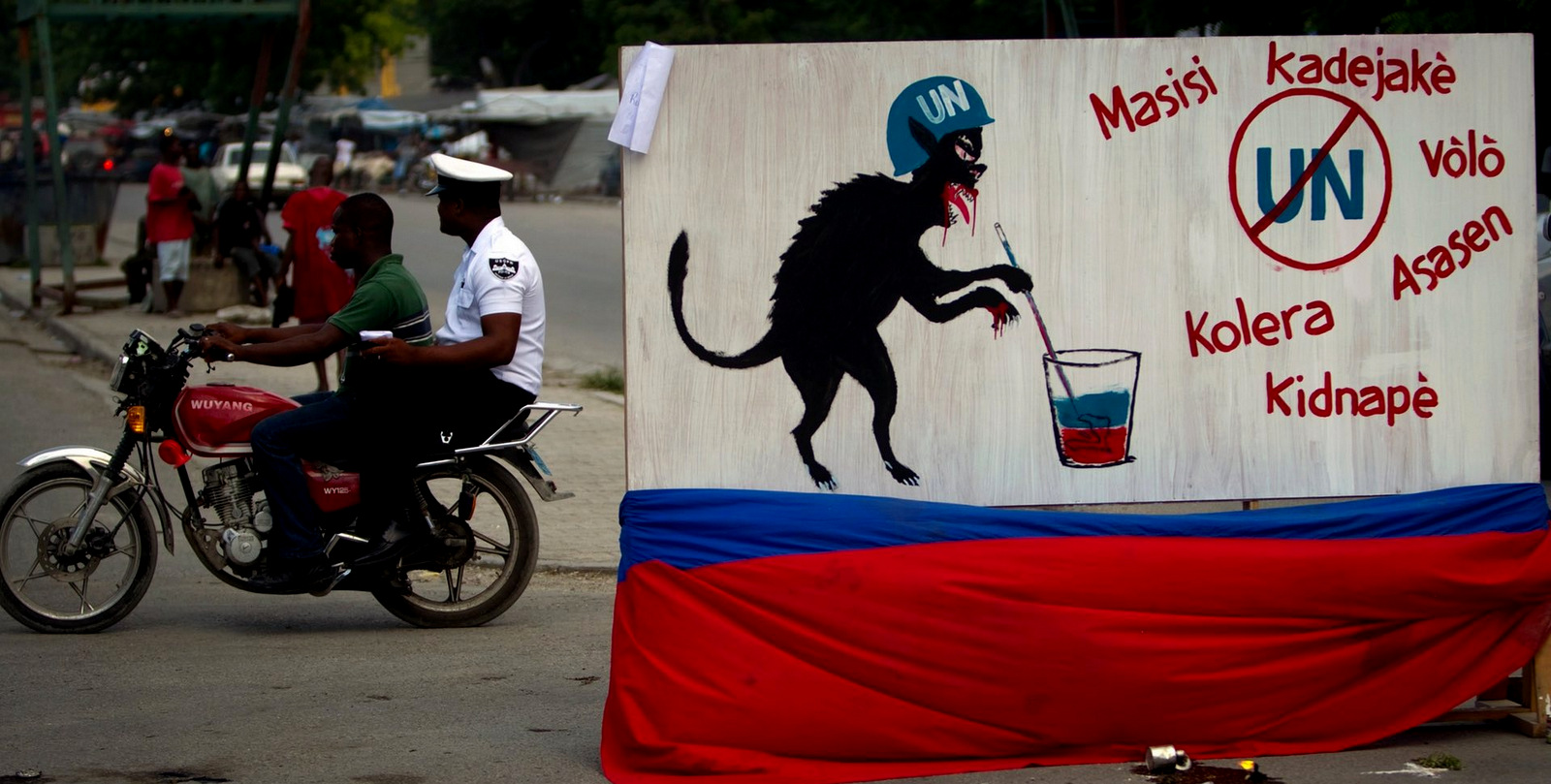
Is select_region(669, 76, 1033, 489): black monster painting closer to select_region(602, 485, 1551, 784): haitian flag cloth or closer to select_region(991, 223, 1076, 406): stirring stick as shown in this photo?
select_region(991, 223, 1076, 406): stirring stick

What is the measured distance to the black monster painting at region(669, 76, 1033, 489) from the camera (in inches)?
169

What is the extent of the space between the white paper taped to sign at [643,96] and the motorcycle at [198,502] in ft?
5.93

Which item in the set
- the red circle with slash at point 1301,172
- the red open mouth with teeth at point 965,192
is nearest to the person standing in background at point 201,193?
the red open mouth with teeth at point 965,192

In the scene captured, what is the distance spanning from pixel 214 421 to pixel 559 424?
5211mm

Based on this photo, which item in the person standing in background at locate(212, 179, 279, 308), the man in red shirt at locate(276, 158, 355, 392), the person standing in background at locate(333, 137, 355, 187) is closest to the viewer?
the man in red shirt at locate(276, 158, 355, 392)

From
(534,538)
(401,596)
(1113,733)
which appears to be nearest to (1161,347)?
(1113,733)

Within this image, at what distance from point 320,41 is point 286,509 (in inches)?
1853

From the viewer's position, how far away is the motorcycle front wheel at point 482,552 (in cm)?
595

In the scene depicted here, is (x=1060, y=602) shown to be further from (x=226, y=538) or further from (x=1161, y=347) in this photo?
(x=226, y=538)

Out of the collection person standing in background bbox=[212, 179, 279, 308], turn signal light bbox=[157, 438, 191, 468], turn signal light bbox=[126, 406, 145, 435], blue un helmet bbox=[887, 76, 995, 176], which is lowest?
turn signal light bbox=[157, 438, 191, 468]

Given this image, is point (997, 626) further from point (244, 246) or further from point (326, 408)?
point (244, 246)

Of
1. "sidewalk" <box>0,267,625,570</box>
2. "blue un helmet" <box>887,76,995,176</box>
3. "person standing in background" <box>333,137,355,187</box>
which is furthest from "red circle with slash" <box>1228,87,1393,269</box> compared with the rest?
"person standing in background" <box>333,137,355,187</box>

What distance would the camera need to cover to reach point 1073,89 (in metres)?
4.33

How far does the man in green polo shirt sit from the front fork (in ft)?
1.63
